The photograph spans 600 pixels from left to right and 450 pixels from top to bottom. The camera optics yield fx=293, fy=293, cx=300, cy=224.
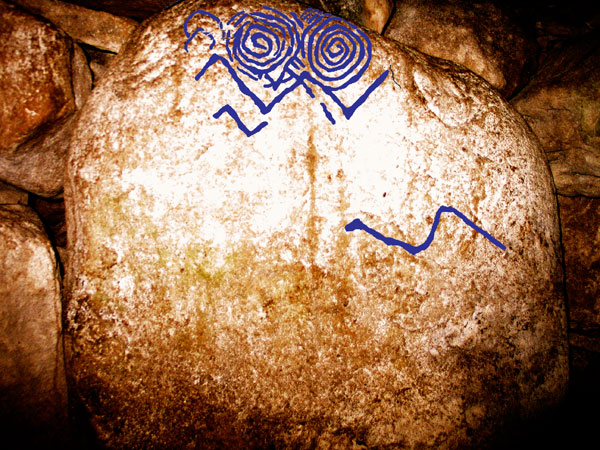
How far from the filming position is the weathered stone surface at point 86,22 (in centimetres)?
142

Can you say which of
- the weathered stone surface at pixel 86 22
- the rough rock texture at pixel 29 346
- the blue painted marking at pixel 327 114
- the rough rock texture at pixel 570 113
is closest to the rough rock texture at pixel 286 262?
the blue painted marking at pixel 327 114

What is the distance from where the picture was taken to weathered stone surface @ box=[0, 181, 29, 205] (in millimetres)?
1512

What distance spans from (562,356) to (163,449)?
1792 millimetres

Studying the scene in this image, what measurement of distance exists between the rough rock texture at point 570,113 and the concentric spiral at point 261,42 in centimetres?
141

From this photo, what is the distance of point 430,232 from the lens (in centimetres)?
124

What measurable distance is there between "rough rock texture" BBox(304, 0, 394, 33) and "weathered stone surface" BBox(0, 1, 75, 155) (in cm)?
120

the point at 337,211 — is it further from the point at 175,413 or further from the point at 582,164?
the point at 582,164

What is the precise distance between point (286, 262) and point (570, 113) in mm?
1698

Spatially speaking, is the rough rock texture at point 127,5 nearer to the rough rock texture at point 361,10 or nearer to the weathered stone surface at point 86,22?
the weathered stone surface at point 86,22

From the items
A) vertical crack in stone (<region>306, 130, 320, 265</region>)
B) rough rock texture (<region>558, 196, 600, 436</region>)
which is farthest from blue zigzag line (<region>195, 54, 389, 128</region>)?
rough rock texture (<region>558, 196, 600, 436</region>)

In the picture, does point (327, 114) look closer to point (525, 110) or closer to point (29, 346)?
point (525, 110)

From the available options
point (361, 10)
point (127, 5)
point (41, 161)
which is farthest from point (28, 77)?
point (361, 10)

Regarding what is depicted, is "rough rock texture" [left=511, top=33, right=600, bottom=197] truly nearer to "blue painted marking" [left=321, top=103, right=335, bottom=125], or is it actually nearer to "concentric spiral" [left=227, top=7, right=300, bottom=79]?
"blue painted marking" [left=321, top=103, right=335, bottom=125]

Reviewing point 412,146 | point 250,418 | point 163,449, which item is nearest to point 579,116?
point 412,146
